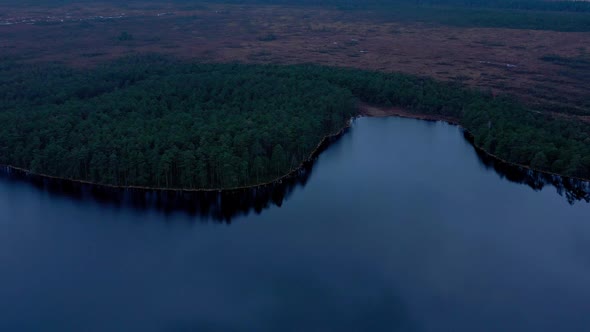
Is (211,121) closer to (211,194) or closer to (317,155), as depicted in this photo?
(211,194)

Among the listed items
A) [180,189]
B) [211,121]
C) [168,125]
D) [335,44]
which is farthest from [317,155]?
[335,44]

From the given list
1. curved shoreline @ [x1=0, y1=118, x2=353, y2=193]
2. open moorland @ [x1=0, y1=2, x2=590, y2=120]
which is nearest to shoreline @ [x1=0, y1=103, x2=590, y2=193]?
curved shoreline @ [x1=0, y1=118, x2=353, y2=193]

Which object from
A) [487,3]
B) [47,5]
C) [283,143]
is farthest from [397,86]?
[47,5]

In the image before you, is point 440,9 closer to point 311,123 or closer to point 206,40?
point 206,40

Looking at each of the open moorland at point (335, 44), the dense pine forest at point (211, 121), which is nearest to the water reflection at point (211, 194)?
the dense pine forest at point (211, 121)

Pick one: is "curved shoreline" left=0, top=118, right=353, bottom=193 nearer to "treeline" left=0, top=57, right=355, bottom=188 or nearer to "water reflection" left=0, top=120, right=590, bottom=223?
"water reflection" left=0, top=120, right=590, bottom=223

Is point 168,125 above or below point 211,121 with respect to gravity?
below
